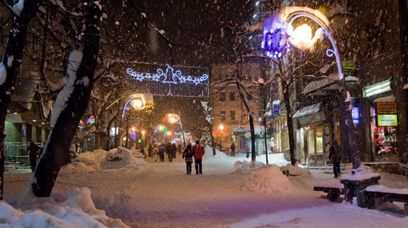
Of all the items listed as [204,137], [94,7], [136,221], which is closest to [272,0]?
[94,7]

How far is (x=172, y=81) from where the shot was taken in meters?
40.0

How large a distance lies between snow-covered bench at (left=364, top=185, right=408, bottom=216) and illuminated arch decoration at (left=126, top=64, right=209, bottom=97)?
28.0m

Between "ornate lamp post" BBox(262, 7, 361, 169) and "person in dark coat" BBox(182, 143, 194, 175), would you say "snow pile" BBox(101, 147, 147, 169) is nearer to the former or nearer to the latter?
"person in dark coat" BBox(182, 143, 194, 175)

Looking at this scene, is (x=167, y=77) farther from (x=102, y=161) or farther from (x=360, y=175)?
(x=360, y=175)

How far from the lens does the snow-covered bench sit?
35.9ft

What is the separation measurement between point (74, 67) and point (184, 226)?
474 centimetres

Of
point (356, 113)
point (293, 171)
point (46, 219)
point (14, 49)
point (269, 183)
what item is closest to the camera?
point (46, 219)

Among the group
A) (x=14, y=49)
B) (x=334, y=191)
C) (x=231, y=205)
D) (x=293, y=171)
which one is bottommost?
(x=231, y=205)

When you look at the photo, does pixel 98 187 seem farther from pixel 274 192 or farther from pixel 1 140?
pixel 1 140

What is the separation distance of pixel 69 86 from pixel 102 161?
22.0 metres

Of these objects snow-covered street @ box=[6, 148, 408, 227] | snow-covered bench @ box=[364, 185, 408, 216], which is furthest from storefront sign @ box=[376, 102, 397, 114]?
snow-covered bench @ box=[364, 185, 408, 216]

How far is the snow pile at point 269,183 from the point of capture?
53.3 feet

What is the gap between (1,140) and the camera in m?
10.1

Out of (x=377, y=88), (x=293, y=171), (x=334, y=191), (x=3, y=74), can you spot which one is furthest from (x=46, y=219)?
(x=377, y=88)
